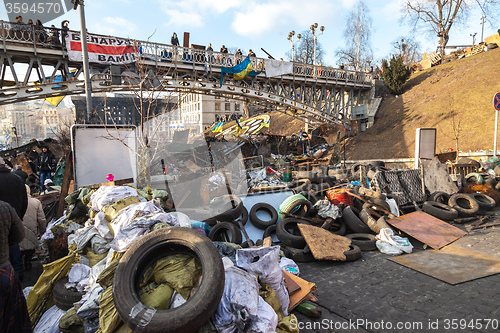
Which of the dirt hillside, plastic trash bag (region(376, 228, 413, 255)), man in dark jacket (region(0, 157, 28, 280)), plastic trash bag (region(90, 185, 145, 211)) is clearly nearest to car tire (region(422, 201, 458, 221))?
plastic trash bag (region(376, 228, 413, 255))

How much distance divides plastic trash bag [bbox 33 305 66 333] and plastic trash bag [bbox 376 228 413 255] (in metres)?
5.30

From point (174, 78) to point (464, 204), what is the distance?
17.1 meters

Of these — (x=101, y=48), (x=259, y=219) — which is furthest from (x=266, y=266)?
(x=101, y=48)

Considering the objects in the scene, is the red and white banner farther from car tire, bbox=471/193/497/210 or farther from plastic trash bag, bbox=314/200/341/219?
car tire, bbox=471/193/497/210

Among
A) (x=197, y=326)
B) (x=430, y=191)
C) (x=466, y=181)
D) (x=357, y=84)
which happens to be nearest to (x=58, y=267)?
(x=197, y=326)

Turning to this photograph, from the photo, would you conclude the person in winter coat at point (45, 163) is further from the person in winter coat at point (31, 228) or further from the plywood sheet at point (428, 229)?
the plywood sheet at point (428, 229)

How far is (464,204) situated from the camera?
7320 millimetres

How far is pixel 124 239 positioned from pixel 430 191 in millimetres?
8386

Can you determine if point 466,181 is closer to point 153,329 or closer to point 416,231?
point 416,231

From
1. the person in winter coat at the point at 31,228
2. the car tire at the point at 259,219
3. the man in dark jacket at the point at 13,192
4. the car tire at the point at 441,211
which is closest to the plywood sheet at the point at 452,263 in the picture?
the car tire at the point at 441,211

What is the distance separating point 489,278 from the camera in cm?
396

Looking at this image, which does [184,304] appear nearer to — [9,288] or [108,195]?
[9,288]

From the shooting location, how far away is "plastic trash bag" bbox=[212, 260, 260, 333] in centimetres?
248

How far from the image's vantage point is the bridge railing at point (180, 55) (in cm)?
1288
